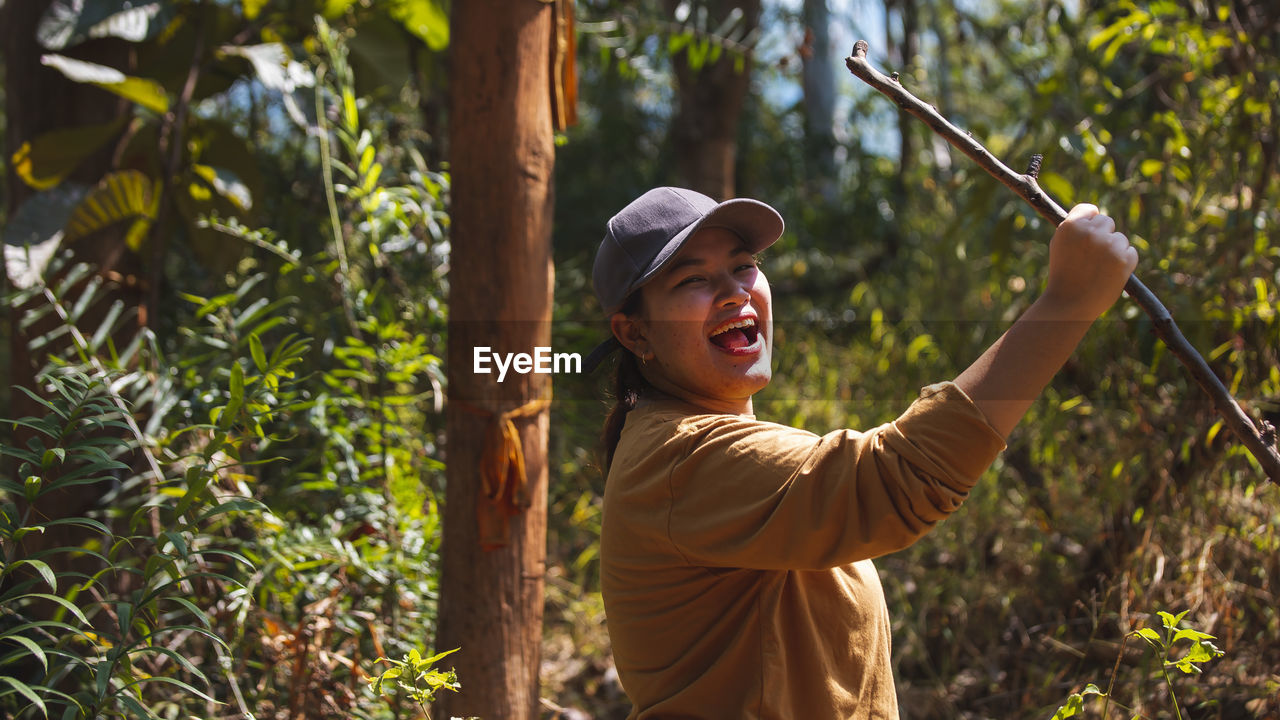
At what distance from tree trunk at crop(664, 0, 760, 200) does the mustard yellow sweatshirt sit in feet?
11.2

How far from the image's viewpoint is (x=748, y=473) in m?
1.44

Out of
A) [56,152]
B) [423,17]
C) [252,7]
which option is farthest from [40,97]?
[423,17]

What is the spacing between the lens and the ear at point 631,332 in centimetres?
183

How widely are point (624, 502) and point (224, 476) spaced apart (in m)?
1.83

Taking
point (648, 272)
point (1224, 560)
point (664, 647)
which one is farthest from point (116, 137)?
point (1224, 560)

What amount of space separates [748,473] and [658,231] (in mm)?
513

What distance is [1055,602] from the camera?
12.1ft

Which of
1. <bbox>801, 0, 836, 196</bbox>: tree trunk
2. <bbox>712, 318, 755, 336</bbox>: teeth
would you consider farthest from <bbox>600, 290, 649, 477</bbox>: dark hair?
<bbox>801, 0, 836, 196</bbox>: tree trunk

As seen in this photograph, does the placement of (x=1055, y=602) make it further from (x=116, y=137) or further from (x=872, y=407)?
(x=116, y=137)

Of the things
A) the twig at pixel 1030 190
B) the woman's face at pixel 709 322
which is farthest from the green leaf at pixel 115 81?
the twig at pixel 1030 190

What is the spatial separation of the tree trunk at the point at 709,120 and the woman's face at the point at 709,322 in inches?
130

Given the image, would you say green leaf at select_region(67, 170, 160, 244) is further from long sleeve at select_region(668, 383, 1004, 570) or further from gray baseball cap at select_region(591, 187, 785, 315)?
long sleeve at select_region(668, 383, 1004, 570)

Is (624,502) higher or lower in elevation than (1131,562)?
higher

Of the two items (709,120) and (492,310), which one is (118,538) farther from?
(709,120)
